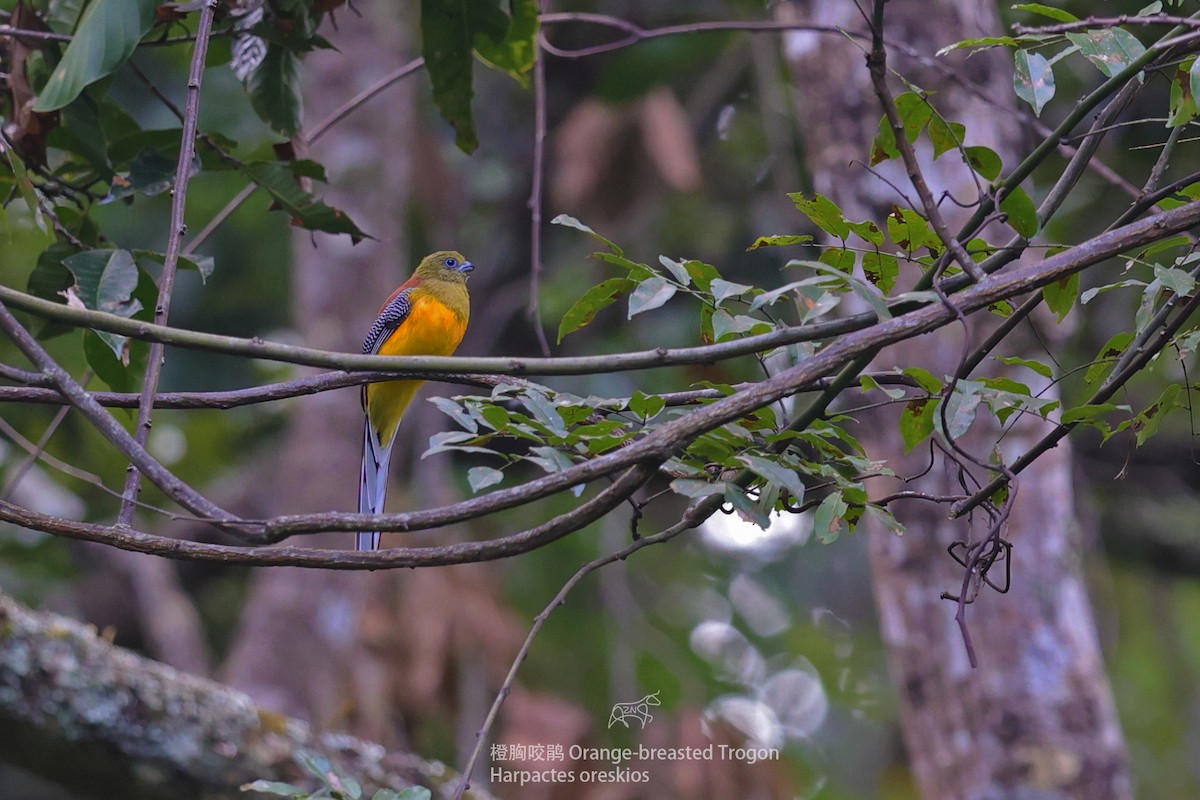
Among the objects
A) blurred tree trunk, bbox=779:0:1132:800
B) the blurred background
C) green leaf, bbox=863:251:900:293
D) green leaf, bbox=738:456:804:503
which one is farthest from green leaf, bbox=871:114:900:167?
the blurred background

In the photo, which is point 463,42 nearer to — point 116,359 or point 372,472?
point 116,359

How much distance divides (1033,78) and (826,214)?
41cm

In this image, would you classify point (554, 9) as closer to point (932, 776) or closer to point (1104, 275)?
point (1104, 275)

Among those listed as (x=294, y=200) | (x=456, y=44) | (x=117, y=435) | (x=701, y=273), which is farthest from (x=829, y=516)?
(x=456, y=44)

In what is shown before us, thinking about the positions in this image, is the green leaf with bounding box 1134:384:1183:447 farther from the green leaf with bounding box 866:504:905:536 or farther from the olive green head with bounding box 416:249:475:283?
the olive green head with bounding box 416:249:475:283

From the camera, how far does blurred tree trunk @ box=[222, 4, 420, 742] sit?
18.9 ft

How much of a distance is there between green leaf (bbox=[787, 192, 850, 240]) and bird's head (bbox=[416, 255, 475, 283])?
7.19 ft

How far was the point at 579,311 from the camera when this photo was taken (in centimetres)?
193

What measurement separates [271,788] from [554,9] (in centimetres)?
674

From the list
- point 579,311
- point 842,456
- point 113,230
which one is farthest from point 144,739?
point 113,230

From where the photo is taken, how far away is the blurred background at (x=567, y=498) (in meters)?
5.74

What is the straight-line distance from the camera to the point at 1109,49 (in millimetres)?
1852

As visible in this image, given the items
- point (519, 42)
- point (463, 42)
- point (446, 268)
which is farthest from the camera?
point (446, 268)

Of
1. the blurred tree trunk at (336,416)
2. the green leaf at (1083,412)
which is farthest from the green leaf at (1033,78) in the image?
the blurred tree trunk at (336,416)
